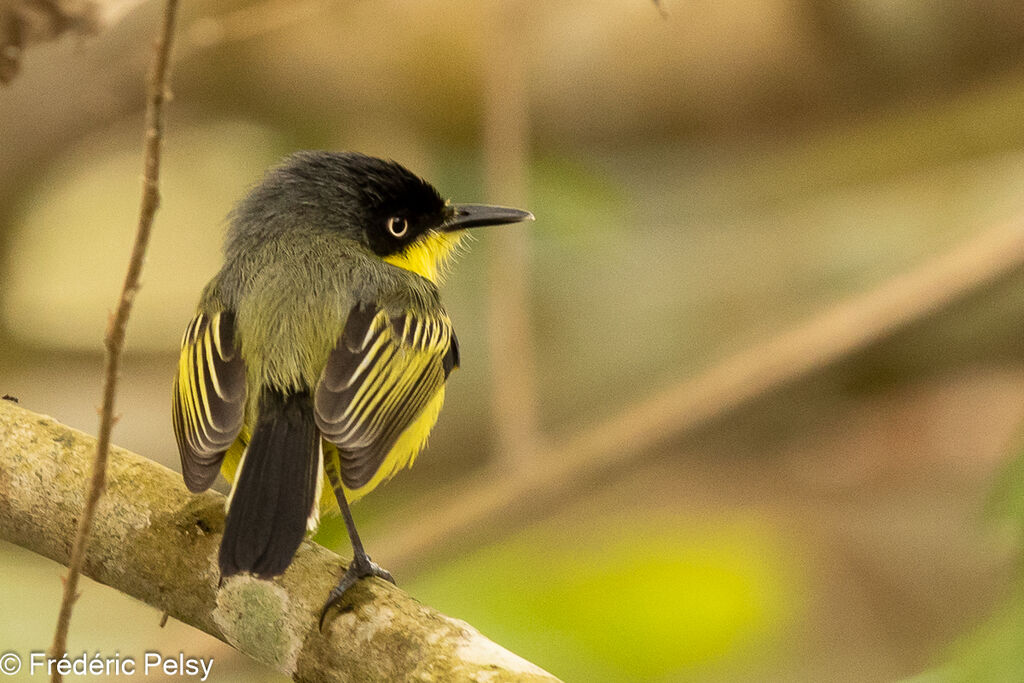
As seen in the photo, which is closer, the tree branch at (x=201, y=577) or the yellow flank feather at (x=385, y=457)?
the tree branch at (x=201, y=577)

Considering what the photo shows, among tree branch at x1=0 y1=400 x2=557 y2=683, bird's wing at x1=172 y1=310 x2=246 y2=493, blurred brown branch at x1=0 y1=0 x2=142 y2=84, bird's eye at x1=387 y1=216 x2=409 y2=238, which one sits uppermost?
blurred brown branch at x1=0 y1=0 x2=142 y2=84

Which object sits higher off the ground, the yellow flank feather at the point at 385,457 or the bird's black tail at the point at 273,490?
the yellow flank feather at the point at 385,457

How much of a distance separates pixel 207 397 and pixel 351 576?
658 mm

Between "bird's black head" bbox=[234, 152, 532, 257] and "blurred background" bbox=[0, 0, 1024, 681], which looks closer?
"bird's black head" bbox=[234, 152, 532, 257]

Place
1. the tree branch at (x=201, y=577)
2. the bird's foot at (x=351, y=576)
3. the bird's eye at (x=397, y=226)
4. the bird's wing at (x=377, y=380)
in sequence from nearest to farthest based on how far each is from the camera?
1. the tree branch at (x=201, y=577)
2. the bird's foot at (x=351, y=576)
3. the bird's wing at (x=377, y=380)
4. the bird's eye at (x=397, y=226)

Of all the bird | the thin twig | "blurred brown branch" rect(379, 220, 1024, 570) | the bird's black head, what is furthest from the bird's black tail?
"blurred brown branch" rect(379, 220, 1024, 570)

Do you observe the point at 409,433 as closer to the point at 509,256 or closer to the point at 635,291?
the point at 509,256

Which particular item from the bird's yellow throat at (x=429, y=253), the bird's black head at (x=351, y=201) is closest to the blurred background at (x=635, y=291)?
the bird's yellow throat at (x=429, y=253)

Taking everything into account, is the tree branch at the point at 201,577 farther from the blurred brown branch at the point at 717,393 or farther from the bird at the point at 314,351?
the blurred brown branch at the point at 717,393

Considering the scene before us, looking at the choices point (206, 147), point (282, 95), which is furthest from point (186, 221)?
point (282, 95)

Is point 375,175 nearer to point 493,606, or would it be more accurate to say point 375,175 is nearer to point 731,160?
point 493,606

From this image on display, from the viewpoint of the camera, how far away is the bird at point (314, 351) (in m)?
2.71

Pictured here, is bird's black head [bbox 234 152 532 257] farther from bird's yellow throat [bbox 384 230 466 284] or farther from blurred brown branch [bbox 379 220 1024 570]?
blurred brown branch [bbox 379 220 1024 570]

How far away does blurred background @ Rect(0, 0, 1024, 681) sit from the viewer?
14.8 ft
